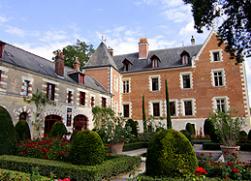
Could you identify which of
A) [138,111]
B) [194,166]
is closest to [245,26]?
[194,166]

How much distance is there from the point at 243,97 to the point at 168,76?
8.05 metres

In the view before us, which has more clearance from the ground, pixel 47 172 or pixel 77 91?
pixel 77 91

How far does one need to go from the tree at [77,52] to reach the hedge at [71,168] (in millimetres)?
26876

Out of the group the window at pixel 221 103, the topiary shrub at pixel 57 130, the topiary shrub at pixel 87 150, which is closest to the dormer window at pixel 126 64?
the window at pixel 221 103

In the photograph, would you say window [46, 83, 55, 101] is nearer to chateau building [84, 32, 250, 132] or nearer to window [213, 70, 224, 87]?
chateau building [84, 32, 250, 132]

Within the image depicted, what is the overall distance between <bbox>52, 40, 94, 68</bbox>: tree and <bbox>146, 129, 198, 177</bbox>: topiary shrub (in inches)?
1166

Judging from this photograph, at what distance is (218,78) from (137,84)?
29.9 feet

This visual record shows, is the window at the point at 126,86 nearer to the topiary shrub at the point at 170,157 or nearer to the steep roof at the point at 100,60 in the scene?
the steep roof at the point at 100,60

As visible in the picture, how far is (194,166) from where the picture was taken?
588cm

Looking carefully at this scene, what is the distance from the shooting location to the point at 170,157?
586cm

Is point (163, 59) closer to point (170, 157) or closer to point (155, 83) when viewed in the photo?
point (155, 83)

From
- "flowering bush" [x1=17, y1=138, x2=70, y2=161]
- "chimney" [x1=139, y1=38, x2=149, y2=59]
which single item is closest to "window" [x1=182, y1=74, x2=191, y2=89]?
"chimney" [x1=139, y1=38, x2=149, y2=59]

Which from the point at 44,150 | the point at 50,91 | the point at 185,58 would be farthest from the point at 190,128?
the point at 44,150

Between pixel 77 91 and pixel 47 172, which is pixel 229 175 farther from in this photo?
pixel 77 91
